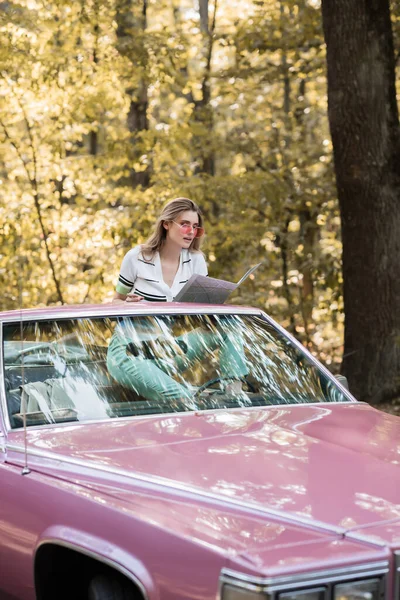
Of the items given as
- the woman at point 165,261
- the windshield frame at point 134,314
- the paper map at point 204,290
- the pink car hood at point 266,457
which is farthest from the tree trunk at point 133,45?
the pink car hood at point 266,457

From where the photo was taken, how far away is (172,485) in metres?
2.85

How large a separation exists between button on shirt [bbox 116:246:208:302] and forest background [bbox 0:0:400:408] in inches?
282

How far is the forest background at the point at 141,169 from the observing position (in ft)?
42.7

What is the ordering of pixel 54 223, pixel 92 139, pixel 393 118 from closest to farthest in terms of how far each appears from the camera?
pixel 393 118 < pixel 54 223 < pixel 92 139

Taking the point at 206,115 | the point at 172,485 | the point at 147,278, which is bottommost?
the point at 172,485

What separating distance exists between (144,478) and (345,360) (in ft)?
22.2

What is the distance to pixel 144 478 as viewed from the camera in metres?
2.94

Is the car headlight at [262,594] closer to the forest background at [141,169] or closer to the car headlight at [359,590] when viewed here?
the car headlight at [359,590]

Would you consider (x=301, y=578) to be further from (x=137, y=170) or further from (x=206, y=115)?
(x=206, y=115)

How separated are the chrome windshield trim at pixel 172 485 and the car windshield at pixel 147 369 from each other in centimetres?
31

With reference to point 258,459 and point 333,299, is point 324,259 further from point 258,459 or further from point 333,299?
point 258,459

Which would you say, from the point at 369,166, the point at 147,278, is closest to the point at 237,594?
the point at 147,278

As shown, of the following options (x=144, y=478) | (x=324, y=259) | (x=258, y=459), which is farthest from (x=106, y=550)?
(x=324, y=259)

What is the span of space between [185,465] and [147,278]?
2.85m
